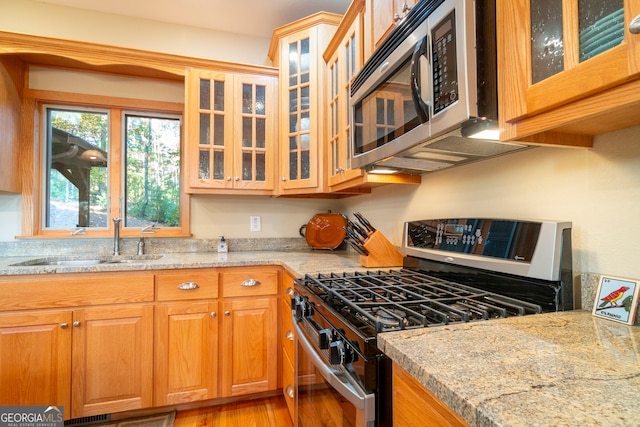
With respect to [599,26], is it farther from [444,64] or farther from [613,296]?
[613,296]

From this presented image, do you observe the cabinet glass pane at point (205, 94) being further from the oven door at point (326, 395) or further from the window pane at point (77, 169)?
the oven door at point (326, 395)

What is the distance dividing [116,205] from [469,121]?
245 cm

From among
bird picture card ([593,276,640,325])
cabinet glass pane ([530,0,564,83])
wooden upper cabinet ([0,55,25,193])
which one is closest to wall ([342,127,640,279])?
bird picture card ([593,276,640,325])

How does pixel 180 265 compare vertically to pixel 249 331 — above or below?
above

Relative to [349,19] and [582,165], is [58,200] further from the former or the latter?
[582,165]

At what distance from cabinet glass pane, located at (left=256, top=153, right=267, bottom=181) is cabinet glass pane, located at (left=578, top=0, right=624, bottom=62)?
1905 millimetres

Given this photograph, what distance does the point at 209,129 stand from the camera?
7.04 feet

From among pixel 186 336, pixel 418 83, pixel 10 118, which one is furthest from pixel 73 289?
pixel 418 83

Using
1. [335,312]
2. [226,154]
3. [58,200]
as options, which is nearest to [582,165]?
[335,312]

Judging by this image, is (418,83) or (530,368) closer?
(530,368)

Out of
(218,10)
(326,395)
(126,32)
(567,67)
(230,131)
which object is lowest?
(326,395)

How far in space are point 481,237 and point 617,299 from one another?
15.5 inches

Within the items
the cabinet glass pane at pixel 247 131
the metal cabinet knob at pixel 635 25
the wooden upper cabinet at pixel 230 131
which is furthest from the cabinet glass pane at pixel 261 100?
the metal cabinet knob at pixel 635 25

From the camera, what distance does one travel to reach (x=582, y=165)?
865 mm
